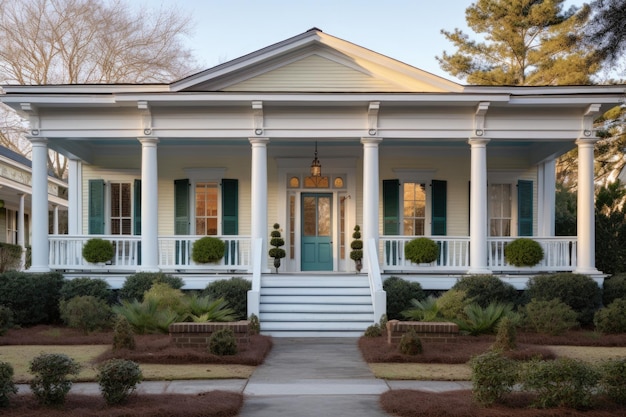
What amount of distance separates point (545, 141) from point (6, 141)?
3482cm

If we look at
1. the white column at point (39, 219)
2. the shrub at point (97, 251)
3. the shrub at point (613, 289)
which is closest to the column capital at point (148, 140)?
the white column at point (39, 219)

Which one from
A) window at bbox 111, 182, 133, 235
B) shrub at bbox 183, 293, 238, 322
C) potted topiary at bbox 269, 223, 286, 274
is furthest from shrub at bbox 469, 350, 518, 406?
window at bbox 111, 182, 133, 235

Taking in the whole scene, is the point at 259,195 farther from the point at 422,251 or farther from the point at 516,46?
the point at 516,46

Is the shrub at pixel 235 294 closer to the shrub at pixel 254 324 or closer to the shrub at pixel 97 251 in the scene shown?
the shrub at pixel 254 324

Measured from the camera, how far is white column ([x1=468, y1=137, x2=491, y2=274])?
705 inches

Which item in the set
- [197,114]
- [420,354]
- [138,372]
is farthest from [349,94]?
[138,372]

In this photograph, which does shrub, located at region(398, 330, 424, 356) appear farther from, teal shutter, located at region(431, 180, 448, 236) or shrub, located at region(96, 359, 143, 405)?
teal shutter, located at region(431, 180, 448, 236)

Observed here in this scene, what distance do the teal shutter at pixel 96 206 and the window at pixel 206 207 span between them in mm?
2552

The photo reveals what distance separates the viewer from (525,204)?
21234mm

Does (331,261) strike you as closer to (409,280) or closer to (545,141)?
(409,280)

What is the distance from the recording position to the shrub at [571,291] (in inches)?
664

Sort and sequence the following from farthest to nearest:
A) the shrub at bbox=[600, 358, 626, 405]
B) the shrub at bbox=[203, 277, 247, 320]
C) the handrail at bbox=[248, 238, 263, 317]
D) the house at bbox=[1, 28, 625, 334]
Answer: the house at bbox=[1, 28, 625, 334] < the shrub at bbox=[203, 277, 247, 320] < the handrail at bbox=[248, 238, 263, 317] < the shrub at bbox=[600, 358, 626, 405]

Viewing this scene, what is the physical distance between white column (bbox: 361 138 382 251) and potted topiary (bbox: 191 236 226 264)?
132 inches

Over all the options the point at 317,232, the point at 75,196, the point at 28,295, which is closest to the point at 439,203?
the point at 317,232
